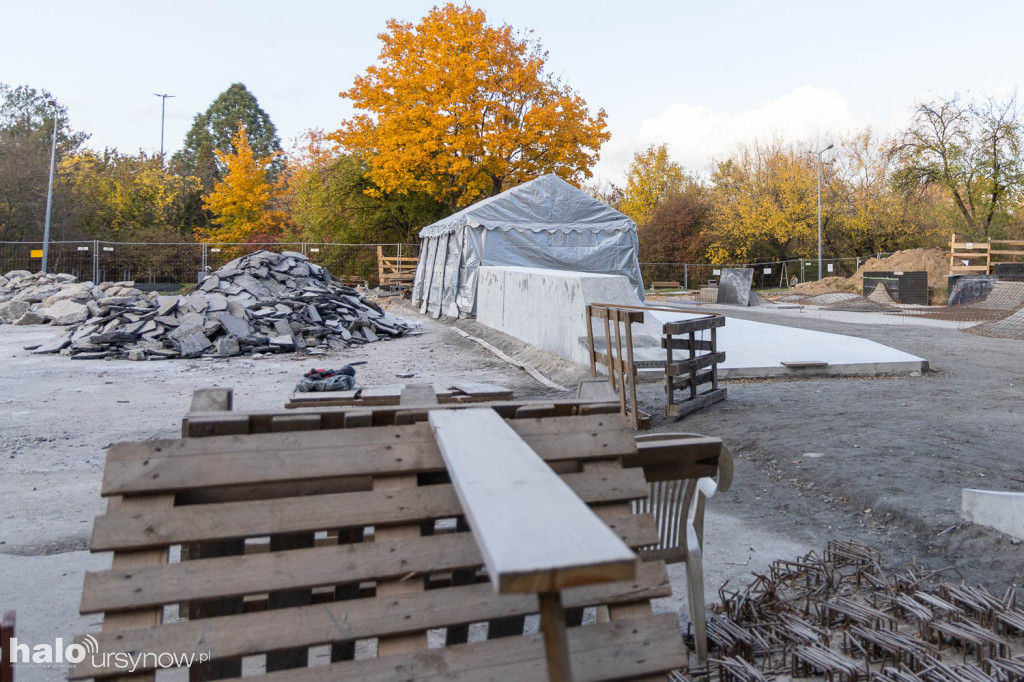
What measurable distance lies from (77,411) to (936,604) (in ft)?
30.7

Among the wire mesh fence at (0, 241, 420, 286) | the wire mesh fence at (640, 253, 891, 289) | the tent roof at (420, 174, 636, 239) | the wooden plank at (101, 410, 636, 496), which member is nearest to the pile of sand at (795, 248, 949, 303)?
the wire mesh fence at (640, 253, 891, 289)

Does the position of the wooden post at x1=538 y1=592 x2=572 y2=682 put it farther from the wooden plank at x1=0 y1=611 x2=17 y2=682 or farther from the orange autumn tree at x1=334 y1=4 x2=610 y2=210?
the orange autumn tree at x1=334 y1=4 x2=610 y2=210

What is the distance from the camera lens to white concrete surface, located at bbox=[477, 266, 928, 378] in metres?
11.4

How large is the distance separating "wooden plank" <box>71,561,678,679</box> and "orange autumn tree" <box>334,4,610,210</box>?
30.7 m

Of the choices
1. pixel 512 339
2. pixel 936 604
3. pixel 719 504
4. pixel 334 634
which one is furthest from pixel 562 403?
pixel 512 339

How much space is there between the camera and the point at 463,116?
31.6 meters

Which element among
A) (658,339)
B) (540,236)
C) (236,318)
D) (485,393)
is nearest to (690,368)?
(658,339)

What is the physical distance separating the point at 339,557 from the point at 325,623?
0.58 ft

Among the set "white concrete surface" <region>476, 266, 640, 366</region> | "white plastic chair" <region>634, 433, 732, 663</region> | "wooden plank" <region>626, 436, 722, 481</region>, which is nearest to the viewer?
"wooden plank" <region>626, 436, 722, 481</region>

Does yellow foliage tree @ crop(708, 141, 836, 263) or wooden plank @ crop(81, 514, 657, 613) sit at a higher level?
yellow foliage tree @ crop(708, 141, 836, 263)

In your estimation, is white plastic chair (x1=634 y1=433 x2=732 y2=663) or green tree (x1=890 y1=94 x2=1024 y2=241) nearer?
white plastic chair (x1=634 y1=433 x2=732 y2=663)

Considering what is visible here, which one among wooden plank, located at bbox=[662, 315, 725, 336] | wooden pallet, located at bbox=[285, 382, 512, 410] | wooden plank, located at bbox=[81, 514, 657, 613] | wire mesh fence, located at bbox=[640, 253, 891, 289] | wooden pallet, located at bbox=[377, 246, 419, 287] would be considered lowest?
wooden plank, located at bbox=[81, 514, 657, 613]

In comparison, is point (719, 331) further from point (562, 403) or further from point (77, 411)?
point (562, 403)

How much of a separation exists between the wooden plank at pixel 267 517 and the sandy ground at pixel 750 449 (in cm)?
171
